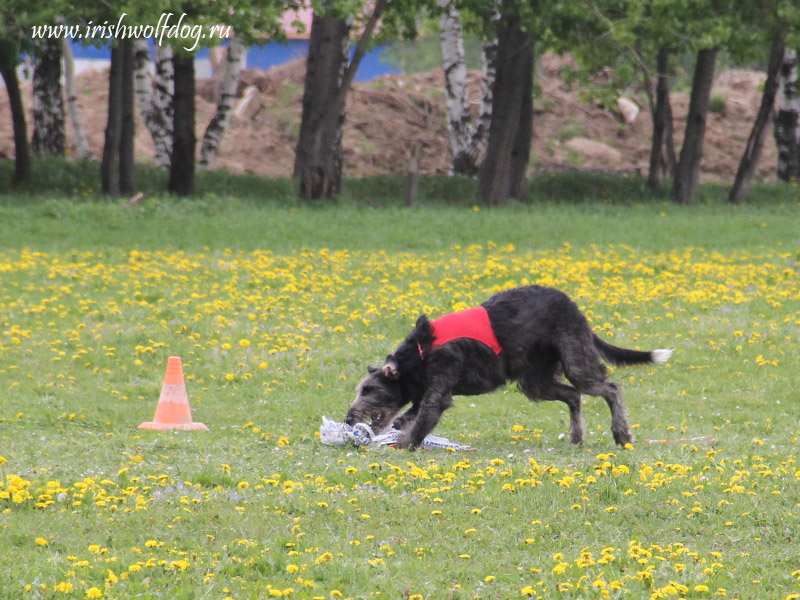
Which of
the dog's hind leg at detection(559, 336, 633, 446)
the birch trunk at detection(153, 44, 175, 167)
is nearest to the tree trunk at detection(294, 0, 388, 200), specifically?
the birch trunk at detection(153, 44, 175, 167)

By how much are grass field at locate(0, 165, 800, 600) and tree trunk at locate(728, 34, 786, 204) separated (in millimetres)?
4729

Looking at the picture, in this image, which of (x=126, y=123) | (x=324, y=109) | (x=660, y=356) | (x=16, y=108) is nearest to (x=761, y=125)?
(x=324, y=109)

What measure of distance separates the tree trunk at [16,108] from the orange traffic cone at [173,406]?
56.1ft

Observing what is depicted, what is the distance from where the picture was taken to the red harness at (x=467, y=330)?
828 cm

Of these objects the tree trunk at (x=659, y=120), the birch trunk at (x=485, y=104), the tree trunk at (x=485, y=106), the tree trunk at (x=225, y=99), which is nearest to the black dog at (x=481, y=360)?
the tree trunk at (x=485, y=106)

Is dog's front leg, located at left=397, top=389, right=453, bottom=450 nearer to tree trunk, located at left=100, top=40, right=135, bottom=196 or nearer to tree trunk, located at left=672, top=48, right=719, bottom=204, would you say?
tree trunk, located at left=100, top=40, right=135, bottom=196

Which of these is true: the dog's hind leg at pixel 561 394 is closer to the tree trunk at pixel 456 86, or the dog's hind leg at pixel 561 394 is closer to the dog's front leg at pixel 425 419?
the dog's front leg at pixel 425 419

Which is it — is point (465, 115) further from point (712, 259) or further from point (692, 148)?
point (712, 259)

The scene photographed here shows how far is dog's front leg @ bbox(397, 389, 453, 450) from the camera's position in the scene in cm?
812

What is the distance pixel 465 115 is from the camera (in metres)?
32.6

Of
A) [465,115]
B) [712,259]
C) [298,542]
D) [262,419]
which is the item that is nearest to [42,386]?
[262,419]

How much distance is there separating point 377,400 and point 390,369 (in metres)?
0.33

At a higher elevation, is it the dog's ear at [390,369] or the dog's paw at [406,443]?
the dog's ear at [390,369]

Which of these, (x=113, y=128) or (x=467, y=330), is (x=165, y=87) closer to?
(x=113, y=128)
